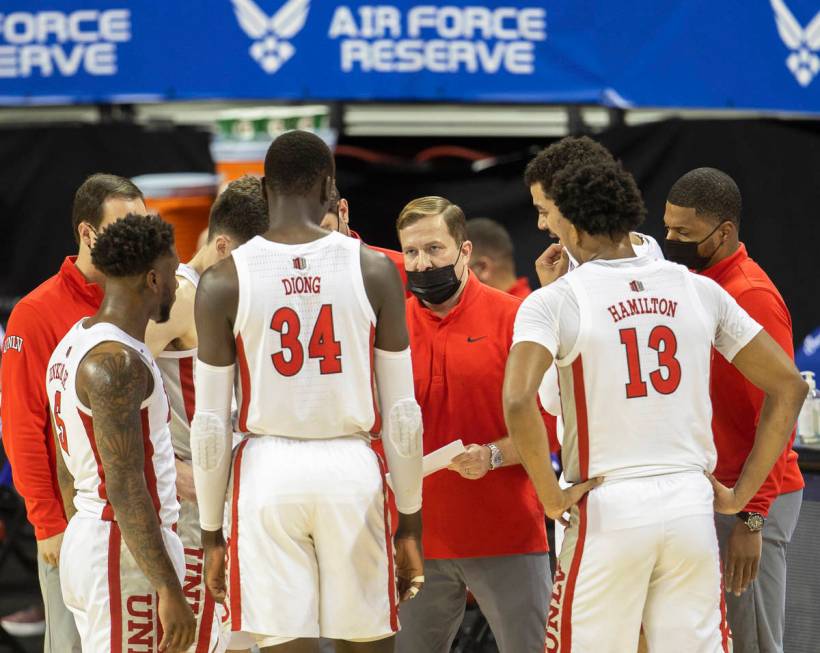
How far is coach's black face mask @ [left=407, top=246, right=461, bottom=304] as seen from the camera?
14.3 feet

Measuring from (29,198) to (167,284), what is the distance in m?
4.42

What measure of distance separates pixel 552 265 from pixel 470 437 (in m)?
0.65

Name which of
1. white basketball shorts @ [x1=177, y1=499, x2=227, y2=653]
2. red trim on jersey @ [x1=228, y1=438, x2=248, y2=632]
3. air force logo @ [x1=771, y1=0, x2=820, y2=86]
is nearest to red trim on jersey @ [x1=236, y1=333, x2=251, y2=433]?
red trim on jersey @ [x1=228, y1=438, x2=248, y2=632]

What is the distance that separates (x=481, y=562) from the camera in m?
4.24

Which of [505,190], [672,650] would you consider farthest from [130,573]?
[505,190]

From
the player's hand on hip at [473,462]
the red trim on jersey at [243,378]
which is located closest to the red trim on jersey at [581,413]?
the player's hand on hip at [473,462]

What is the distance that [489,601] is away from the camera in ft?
13.9

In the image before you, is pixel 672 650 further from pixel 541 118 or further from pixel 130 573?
pixel 541 118

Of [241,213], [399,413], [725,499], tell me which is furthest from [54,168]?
[725,499]

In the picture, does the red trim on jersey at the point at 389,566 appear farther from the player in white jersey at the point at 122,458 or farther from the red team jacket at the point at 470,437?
the red team jacket at the point at 470,437

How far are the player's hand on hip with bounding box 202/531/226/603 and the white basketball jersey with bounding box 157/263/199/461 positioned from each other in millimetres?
886

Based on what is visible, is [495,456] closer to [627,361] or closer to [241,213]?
[627,361]

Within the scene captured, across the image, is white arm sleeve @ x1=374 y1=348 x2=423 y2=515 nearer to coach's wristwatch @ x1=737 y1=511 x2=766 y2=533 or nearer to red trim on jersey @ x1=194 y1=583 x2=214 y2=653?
red trim on jersey @ x1=194 y1=583 x2=214 y2=653

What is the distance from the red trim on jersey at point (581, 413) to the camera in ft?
11.2
